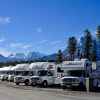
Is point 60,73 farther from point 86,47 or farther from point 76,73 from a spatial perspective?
point 86,47

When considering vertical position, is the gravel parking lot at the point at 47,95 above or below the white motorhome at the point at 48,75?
below

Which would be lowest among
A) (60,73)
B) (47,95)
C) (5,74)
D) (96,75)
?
(47,95)

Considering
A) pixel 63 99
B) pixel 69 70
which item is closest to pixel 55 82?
pixel 69 70

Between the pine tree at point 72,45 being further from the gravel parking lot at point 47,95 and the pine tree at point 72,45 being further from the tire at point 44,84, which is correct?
the gravel parking lot at point 47,95

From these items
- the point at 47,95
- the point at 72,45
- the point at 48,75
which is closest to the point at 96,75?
the point at 48,75

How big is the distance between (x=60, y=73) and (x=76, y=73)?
6.52m

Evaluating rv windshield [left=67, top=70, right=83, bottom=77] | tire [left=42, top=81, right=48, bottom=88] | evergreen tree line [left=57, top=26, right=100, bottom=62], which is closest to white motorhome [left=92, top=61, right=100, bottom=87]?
rv windshield [left=67, top=70, right=83, bottom=77]

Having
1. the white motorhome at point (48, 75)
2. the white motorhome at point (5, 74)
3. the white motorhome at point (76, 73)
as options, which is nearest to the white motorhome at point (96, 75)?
the white motorhome at point (76, 73)

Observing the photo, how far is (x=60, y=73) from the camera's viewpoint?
44.8m

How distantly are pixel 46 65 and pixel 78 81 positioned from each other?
416 inches

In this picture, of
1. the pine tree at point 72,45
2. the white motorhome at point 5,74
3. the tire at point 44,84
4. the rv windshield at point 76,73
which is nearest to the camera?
the rv windshield at point 76,73

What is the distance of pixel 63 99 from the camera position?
25297 millimetres

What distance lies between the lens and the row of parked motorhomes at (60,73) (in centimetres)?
3791

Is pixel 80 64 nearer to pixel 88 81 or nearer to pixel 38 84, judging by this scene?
pixel 88 81
